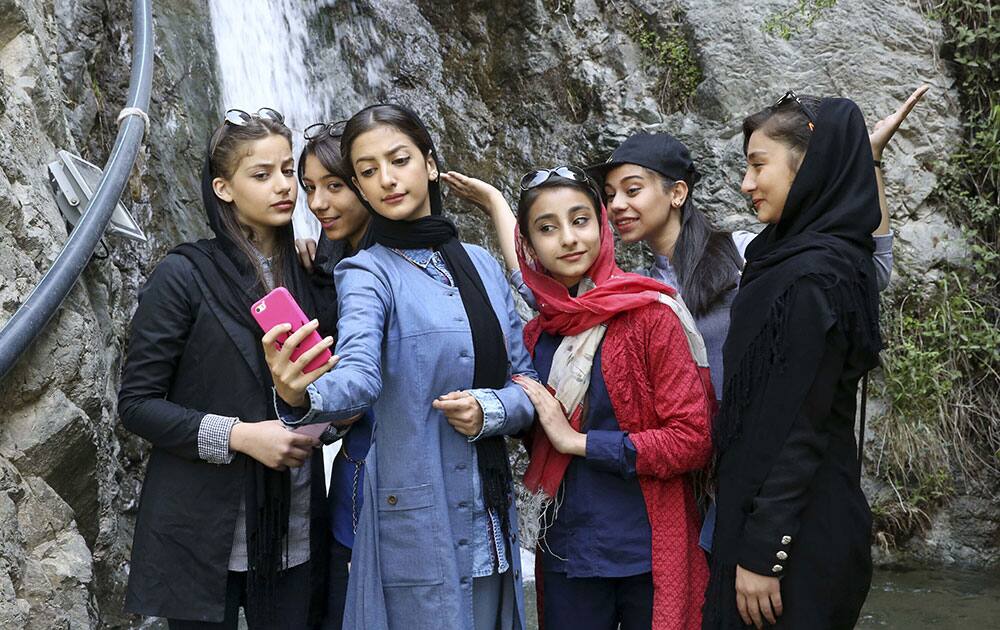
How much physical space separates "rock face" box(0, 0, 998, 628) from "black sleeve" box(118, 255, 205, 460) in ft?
1.69

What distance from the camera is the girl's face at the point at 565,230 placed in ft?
9.04

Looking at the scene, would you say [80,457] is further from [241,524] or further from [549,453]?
[549,453]

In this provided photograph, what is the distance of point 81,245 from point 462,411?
1.48 m

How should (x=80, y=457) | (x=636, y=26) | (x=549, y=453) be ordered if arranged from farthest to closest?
(x=636, y=26) < (x=80, y=457) < (x=549, y=453)

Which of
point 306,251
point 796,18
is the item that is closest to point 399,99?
point 796,18

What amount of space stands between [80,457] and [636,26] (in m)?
4.50

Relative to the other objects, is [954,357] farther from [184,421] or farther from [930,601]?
[184,421]

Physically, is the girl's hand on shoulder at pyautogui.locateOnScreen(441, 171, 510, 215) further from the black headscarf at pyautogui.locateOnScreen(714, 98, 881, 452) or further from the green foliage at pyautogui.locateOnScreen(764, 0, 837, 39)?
the green foliage at pyautogui.locateOnScreen(764, 0, 837, 39)

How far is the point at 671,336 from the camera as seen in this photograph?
2670 millimetres

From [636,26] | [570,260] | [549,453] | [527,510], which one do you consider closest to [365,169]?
[570,260]

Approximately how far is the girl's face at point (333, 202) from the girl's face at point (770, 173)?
1210 millimetres

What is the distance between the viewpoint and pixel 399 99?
6617 millimetres

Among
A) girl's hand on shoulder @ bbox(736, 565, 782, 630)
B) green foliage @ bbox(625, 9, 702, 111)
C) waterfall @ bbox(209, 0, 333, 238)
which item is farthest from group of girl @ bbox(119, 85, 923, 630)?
waterfall @ bbox(209, 0, 333, 238)

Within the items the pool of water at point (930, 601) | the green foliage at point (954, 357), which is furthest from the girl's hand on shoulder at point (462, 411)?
the green foliage at point (954, 357)
